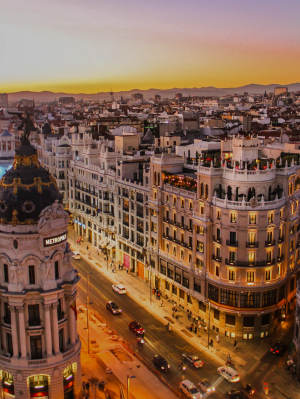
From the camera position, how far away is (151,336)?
85.7m

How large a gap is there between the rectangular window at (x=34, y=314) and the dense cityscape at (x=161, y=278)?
0.16 metres

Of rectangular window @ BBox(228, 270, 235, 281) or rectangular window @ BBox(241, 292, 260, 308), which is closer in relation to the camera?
rectangular window @ BBox(241, 292, 260, 308)

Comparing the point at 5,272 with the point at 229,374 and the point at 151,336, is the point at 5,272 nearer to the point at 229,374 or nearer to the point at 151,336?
the point at 151,336

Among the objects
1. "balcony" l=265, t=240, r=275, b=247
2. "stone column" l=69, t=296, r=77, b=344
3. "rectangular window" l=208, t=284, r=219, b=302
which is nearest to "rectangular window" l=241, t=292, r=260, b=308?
"rectangular window" l=208, t=284, r=219, b=302

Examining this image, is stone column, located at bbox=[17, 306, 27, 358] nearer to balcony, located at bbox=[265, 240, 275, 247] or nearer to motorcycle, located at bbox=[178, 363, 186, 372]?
motorcycle, located at bbox=[178, 363, 186, 372]

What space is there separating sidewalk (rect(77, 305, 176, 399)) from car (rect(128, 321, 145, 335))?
A: 3.34 m

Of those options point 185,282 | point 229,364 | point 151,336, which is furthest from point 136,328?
point 229,364

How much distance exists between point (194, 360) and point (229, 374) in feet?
19.7

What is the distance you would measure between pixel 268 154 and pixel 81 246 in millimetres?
53390

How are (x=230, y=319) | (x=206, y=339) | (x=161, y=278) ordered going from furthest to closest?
(x=161, y=278), (x=206, y=339), (x=230, y=319)

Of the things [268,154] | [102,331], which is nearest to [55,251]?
[102,331]

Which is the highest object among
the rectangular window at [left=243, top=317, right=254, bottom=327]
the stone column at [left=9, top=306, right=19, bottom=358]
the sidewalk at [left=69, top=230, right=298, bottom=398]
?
the stone column at [left=9, top=306, right=19, bottom=358]

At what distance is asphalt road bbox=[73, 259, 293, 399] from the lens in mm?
72375

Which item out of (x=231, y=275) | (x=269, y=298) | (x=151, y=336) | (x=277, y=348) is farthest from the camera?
(x=151, y=336)
